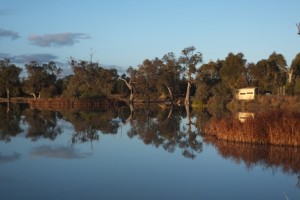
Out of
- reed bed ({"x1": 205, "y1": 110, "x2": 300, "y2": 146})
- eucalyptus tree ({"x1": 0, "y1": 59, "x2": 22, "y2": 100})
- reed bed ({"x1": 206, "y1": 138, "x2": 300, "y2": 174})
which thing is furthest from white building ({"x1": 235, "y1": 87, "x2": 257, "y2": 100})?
eucalyptus tree ({"x1": 0, "y1": 59, "x2": 22, "y2": 100})

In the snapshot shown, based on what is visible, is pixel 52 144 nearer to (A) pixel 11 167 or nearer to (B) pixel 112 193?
(A) pixel 11 167

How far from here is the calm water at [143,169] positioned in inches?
390

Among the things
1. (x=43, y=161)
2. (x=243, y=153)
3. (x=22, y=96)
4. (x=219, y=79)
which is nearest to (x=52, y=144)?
(x=43, y=161)

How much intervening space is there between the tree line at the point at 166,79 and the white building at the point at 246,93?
1.11 meters

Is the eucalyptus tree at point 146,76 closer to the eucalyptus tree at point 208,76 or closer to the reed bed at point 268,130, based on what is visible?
the eucalyptus tree at point 208,76

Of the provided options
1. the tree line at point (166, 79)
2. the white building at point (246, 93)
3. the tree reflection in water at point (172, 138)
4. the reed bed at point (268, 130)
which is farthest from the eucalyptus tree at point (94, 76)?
the reed bed at point (268, 130)

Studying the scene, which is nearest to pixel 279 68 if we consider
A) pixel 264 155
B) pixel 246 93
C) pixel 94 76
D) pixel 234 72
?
pixel 234 72

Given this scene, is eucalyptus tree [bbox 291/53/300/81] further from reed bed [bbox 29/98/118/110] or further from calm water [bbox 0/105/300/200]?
calm water [bbox 0/105/300/200]

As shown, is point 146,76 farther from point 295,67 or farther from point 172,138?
point 172,138

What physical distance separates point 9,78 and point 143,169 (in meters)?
71.1

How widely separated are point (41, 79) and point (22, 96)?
1376cm

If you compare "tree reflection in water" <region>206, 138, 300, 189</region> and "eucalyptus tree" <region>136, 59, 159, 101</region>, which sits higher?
"eucalyptus tree" <region>136, 59, 159, 101</region>

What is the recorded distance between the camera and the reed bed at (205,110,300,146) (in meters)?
16.2

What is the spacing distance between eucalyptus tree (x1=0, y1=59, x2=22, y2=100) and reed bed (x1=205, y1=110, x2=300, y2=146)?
6722 centimetres
